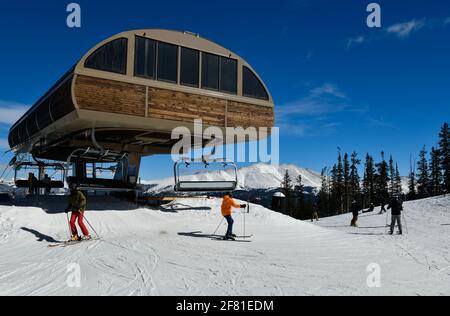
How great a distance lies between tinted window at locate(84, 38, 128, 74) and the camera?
14.6 m

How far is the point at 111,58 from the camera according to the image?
15.0 m

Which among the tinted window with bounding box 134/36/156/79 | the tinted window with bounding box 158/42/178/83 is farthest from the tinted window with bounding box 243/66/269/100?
the tinted window with bounding box 134/36/156/79

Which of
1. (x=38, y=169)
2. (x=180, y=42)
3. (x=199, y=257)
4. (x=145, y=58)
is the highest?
(x=180, y=42)

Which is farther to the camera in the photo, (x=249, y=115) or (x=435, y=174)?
(x=435, y=174)

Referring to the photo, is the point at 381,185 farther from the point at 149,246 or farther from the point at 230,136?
the point at 149,246

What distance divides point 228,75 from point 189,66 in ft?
6.62

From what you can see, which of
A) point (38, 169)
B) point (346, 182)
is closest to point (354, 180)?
point (346, 182)

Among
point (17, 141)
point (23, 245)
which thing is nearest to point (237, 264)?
point (23, 245)

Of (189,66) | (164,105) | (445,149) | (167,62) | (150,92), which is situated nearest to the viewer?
(150,92)

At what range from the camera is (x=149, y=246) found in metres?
10.4

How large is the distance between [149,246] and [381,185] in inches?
2904

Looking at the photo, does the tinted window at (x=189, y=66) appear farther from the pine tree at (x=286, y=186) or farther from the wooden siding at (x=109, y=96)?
the pine tree at (x=286, y=186)

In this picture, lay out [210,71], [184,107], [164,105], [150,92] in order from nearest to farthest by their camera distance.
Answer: [150,92] < [164,105] < [184,107] < [210,71]

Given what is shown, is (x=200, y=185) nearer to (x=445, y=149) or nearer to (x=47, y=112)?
(x=47, y=112)
